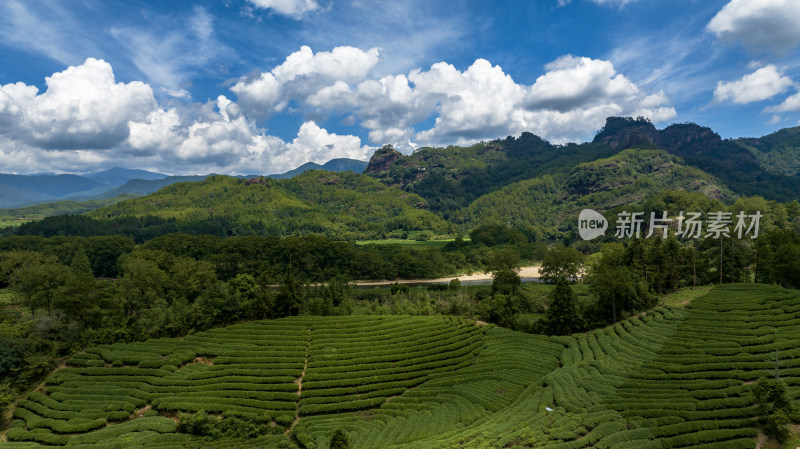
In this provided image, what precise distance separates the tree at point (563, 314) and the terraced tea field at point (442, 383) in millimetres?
4050

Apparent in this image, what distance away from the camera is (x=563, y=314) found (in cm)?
5031

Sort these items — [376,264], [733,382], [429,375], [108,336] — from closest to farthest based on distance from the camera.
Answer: [733,382] < [429,375] < [108,336] < [376,264]

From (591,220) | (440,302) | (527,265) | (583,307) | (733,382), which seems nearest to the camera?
(733,382)

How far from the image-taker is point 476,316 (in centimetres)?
5844

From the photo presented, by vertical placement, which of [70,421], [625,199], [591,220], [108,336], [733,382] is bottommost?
[70,421]

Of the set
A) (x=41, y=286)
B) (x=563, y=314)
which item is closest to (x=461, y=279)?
(x=563, y=314)

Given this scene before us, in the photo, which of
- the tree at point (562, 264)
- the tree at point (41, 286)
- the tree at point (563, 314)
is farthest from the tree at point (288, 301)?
the tree at point (562, 264)

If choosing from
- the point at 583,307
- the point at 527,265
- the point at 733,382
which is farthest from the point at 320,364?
the point at 527,265

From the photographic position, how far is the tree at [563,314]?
5022 centimetres

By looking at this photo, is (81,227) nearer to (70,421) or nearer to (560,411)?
(70,421)

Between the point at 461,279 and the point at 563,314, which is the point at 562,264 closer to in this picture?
the point at 461,279

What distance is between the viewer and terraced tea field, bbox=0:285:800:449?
24.4 meters

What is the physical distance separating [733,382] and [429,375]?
964 inches

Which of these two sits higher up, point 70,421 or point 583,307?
point 583,307
